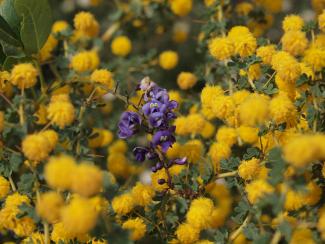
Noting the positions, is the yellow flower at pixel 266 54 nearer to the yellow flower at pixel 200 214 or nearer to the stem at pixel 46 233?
the yellow flower at pixel 200 214

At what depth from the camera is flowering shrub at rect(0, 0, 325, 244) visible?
1146mm

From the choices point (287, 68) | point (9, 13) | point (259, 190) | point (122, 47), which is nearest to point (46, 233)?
point (259, 190)

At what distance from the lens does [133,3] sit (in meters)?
2.46

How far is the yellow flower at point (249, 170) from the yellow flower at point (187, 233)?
17cm

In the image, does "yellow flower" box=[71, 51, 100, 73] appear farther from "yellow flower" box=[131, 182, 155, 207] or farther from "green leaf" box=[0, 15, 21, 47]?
"yellow flower" box=[131, 182, 155, 207]

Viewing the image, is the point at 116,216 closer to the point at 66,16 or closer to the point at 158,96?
the point at 158,96

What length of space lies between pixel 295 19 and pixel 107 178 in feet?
2.64

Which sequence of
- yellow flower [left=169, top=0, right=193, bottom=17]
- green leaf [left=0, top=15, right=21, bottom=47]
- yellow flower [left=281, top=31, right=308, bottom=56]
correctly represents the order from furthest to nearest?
1. yellow flower [left=169, top=0, right=193, bottom=17]
2. green leaf [left=0, top=15, right=21, bottom=47]
3. yellow flower [left=281, top=31, right=308, bottom=56]

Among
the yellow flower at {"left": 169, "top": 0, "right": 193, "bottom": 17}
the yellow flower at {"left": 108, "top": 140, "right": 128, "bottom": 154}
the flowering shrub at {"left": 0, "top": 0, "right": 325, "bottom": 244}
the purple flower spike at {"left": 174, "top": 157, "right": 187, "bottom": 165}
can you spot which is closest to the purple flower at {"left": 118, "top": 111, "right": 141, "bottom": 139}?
the flowering shrub at {"left": 0, "top": 0, "right": 325, "bottom": 244}

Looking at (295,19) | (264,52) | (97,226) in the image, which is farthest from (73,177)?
(295,19)

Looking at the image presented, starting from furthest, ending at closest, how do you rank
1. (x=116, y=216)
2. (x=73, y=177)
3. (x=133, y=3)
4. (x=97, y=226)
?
(x=133, y=3) < (x=116, y=216) < (x=97, y=226) < (x=73, y=177)

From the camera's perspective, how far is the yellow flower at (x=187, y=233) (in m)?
1.42

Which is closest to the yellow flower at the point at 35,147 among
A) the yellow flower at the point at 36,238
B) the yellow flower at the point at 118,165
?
the yellow flower at the point at 36,238

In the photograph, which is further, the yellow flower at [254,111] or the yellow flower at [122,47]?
the yellow flower at [122,47]
